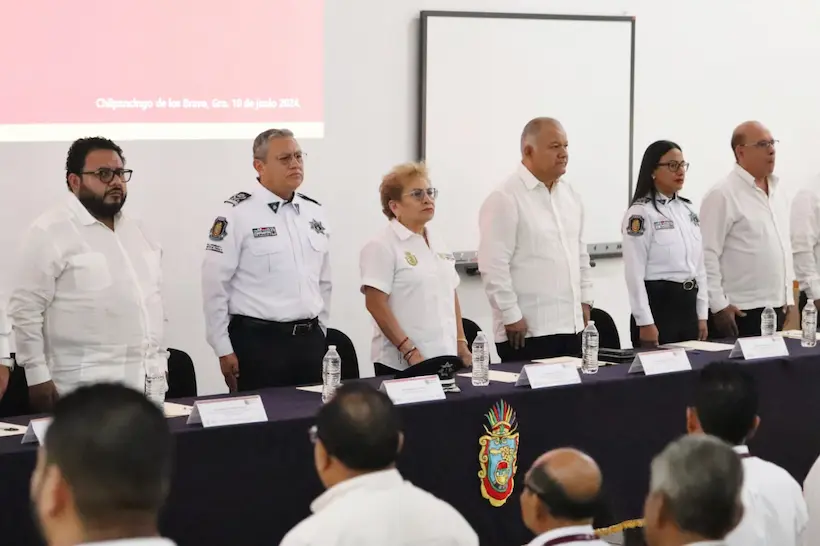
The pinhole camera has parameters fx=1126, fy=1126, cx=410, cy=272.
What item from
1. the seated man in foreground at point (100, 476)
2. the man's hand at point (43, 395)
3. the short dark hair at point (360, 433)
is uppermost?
the seated man in foreground at point (100, 476)

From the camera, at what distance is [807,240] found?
6.31 m

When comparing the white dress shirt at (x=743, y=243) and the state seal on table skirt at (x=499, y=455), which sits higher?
the white dress shirt at (x=743, y=243)

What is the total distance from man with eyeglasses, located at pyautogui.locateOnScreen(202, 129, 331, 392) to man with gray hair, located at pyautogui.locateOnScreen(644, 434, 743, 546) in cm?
245

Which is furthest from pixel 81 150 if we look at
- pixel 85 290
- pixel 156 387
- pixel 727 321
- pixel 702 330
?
pixel 727 321

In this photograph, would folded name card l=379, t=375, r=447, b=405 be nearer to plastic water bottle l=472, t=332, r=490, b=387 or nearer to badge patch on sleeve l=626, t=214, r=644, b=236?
plastic water bottle l=472, t=332, r=490, b=387

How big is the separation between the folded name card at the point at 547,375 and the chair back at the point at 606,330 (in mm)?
1171

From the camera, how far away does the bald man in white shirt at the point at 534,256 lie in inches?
194

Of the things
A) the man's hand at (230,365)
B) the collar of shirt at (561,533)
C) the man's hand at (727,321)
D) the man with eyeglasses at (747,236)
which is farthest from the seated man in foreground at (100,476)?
the man with eyeglasses at (747,236)

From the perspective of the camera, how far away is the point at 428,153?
6.24 m

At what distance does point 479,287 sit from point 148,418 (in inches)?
201

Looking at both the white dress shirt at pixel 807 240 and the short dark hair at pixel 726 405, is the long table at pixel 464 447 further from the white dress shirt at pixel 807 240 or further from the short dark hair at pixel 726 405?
the white dress shirt at pixel 807 240

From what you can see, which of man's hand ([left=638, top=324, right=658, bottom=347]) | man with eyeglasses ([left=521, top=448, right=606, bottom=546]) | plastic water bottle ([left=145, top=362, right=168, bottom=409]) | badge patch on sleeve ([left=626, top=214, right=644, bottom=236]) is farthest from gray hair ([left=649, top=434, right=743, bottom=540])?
badge patch on sleeve ([left=626, top=214, right=644, bottom=236])

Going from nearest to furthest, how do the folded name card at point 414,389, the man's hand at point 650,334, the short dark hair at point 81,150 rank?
the folded name card at point 414,389, the short dark hair at point 81,150, the man's hand at point 650,334

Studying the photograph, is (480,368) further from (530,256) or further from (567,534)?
(567,534)
